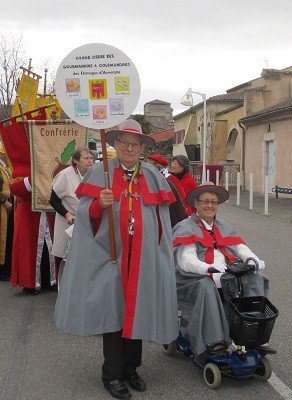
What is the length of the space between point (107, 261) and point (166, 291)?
1.53ft

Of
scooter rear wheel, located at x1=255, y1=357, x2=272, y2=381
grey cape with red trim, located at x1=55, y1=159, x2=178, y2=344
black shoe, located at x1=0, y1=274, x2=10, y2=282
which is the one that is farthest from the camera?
black shoe, located at x1=0, y1=274, x2=10, y2=282

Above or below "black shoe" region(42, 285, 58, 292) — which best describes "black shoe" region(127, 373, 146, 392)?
above

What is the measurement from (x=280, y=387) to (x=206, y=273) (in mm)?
995

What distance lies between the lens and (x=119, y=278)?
3795 millimetres

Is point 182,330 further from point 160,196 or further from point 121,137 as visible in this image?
point 121,137

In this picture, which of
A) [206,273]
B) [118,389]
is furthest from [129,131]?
[118,389]

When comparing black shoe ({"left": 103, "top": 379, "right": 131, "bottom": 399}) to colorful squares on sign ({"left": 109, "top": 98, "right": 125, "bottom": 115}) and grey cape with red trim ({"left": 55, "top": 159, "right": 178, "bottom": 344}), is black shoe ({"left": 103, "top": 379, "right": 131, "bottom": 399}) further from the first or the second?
colorful squares on sign ({"left": 109, "top": 98, "right": 125, "bottom": 115})

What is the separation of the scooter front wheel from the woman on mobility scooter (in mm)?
91

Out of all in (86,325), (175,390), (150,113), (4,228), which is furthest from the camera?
(150,113)

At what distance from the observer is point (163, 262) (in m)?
3.88

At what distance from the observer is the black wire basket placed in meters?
3.74

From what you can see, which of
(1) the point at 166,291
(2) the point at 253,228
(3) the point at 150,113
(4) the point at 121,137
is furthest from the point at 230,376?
(3) the point at 150,113

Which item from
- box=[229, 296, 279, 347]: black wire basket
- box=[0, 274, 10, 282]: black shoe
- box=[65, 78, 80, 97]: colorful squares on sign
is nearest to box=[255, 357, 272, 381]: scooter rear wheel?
box=[229, 296, 279, 347]: black wire basket

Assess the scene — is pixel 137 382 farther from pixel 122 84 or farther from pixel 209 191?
pixel 122 84
